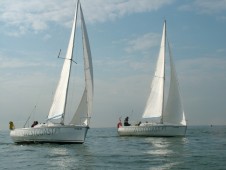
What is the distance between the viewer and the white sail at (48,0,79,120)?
30.2m

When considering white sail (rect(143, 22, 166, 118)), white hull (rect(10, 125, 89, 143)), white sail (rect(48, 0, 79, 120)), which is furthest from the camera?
white sail (rect(143, 22, 166, 118))

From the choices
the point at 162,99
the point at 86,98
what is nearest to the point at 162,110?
the point at 162,99

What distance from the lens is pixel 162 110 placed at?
140 feet

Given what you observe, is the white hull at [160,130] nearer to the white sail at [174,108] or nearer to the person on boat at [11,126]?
the white sail at [174,108]

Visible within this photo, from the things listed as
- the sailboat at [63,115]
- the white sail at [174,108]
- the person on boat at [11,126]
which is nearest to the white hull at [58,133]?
the sailboat at [63,115]

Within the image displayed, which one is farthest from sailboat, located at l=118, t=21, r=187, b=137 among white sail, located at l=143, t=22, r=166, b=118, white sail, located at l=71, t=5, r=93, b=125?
white sail, located at l=71, t=5, r=93, b=125

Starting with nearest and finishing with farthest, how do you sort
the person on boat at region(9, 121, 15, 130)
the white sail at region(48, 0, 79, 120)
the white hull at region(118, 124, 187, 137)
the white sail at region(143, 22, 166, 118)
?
the white sail at region(48, 0, 79, 120)
the person on boat at region(9, 121, 15, 130)
the white hull at region(118, 124, 187, 137)
the white sail at region(143, 22, 166, 118)

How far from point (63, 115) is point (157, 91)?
1621 centimetres

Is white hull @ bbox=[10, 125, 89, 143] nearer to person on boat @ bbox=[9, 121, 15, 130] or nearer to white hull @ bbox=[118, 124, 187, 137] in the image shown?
person on boat @ bbox=[9, 121, 15, 130]

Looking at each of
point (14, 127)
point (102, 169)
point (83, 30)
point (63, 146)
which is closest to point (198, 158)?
point (102, 169)

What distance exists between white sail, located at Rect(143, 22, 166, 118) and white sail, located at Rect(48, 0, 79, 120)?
47.7 ft

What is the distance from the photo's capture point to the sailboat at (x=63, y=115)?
96.4 ft

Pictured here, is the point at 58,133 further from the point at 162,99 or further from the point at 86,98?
the point at 162,99

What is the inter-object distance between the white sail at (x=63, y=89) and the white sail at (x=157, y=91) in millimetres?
14525
